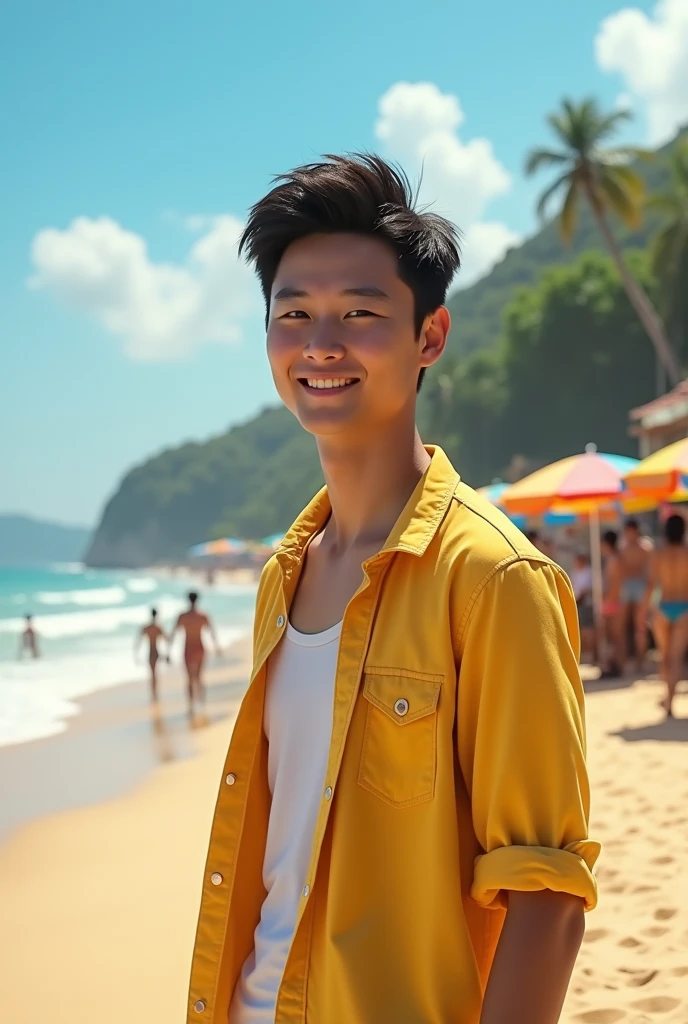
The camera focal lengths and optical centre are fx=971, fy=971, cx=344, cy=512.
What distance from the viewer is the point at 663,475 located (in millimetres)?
8656

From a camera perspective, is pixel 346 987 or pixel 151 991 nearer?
pixel 346 987

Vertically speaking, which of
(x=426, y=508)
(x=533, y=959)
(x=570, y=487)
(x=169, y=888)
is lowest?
(x=169, y=888)

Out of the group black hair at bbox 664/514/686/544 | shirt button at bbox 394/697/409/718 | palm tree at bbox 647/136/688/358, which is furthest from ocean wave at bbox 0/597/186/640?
shirt button at bbox 394/697/409/718

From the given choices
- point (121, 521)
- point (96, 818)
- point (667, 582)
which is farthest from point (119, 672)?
point (121, 521)

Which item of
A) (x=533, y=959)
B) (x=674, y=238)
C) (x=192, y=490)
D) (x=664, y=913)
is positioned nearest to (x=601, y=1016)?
(x=664, y=913)

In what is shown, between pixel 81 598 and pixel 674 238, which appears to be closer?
pixel 674 238

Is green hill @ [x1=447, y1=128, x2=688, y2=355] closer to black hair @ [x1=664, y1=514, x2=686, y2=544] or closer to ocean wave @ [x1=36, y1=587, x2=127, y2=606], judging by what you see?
ocean wave @ [x1=36, y1=587, x2=127, y2=606]

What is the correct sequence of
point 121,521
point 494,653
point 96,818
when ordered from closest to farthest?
point 494,653
point 96,818
point 121,521

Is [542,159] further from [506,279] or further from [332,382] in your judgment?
[506,279]

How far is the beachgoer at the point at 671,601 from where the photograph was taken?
8484mm

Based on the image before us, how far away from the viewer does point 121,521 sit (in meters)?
189

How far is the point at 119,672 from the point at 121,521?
17417cm

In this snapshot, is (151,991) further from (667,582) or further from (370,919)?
(667,582)

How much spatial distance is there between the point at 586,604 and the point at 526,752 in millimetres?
12832
